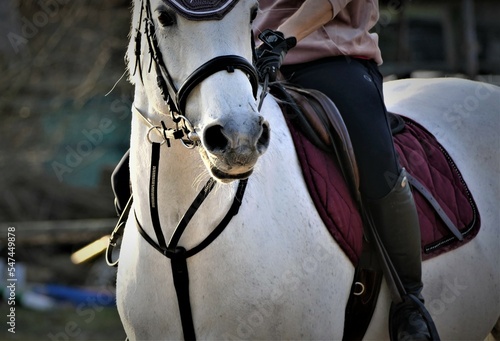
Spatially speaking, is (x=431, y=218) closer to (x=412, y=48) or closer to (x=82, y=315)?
(x=82, y=315)

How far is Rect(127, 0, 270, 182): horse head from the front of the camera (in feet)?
9.02

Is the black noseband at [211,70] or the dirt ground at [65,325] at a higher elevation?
the black noseband at [211,70]

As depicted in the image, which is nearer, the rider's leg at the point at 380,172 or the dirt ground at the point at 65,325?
the rider's leg at the point at 380,172

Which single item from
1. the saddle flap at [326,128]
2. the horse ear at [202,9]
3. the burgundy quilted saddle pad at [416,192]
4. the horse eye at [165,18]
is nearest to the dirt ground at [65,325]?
the burgundy quilted saddle pad at [416,192]

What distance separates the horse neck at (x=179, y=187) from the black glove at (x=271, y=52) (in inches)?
16.8

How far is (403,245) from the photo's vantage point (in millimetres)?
3689

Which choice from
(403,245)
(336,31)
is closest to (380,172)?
(403,245)

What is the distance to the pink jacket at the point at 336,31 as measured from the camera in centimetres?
381

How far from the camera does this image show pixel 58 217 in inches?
472

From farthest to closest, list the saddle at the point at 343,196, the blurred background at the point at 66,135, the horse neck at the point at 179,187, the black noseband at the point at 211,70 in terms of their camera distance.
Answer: the blurred background at the point at 66,135 < the saddle at the point at 343,196 < the horse neck at the point at 179,187 < the black noseband at the point at 211,70

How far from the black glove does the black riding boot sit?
715mm

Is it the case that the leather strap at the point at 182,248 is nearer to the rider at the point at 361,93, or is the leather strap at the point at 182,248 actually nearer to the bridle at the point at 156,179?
the bridle at the point at 156,179

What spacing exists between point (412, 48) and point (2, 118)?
7.18m

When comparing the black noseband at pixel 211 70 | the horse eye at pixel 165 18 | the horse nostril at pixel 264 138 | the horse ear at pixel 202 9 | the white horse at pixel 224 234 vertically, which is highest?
the horse ear at pixel 202 9
